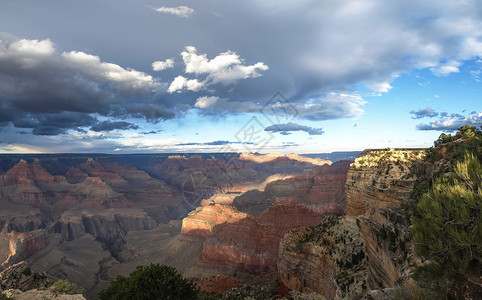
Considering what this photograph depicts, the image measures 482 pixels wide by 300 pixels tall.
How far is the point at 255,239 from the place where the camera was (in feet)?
212

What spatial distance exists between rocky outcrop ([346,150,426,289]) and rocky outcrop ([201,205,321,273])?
35.8 metres

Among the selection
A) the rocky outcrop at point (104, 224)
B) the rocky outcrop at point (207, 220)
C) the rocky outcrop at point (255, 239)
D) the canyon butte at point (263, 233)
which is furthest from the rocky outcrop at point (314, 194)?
the rocky outcrop at point (104, 224)

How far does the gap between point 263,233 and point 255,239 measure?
2.71 metres

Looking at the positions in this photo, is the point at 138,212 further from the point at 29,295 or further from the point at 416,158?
the point at 416,158

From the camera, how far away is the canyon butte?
698 inches

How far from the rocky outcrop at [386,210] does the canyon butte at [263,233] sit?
0.36 feet

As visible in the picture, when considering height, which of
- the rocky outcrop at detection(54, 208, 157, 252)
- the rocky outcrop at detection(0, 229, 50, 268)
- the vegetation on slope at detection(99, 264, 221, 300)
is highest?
the vegetation on slope at detection(99, 264, 221, 300)

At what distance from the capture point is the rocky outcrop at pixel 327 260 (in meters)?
24.8

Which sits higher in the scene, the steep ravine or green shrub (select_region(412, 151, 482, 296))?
green shrub (select_region(412, 151, 482, 296))

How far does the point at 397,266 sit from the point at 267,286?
29.6m

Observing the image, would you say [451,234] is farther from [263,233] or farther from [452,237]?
[263,233]

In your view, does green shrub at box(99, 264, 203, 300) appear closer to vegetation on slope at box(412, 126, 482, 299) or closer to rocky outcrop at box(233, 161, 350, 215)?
vegetation on slope at box(412, 126, 482, 299)

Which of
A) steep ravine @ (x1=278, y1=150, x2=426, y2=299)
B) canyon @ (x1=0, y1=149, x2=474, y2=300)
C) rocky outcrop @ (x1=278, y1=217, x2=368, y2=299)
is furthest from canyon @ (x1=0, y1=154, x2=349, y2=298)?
steep ravine @ (x1=278, y1=150, x2=426, y2=299)

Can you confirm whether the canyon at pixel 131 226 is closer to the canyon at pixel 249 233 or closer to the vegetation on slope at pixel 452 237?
the canyon at pixel 249 233
